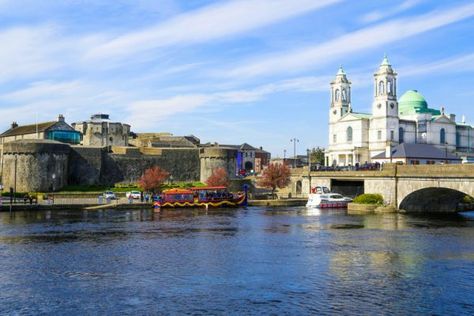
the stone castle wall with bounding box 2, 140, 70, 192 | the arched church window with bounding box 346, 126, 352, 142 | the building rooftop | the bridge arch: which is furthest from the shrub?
the arched church window with bounding box 346, 126, 352, 142

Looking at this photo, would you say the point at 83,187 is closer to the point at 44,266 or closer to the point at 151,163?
the point at 151,163

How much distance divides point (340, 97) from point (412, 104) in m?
17.5

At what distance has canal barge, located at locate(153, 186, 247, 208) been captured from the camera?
244ft

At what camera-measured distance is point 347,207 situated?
248ft

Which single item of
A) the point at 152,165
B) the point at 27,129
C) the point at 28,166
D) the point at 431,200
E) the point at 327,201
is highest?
the point at 27,129

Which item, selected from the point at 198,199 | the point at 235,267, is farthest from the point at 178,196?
the point at 235,267

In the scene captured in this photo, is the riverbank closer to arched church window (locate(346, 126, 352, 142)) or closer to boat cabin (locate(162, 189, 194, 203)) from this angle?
boat cabin (locate(162, 189, 194, 203))

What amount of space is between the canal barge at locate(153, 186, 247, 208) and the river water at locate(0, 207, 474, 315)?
19.0m

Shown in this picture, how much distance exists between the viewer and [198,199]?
7625 centimetres

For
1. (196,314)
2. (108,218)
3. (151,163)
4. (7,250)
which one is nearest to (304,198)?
(151,163)

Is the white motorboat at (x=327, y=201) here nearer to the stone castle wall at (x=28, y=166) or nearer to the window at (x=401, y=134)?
the stone castle wall at (x=28, y=166)

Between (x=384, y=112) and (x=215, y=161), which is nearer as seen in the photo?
(x=215, y=161)

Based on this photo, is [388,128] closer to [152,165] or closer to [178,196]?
[152,165]

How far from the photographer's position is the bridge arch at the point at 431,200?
64.8 meters
